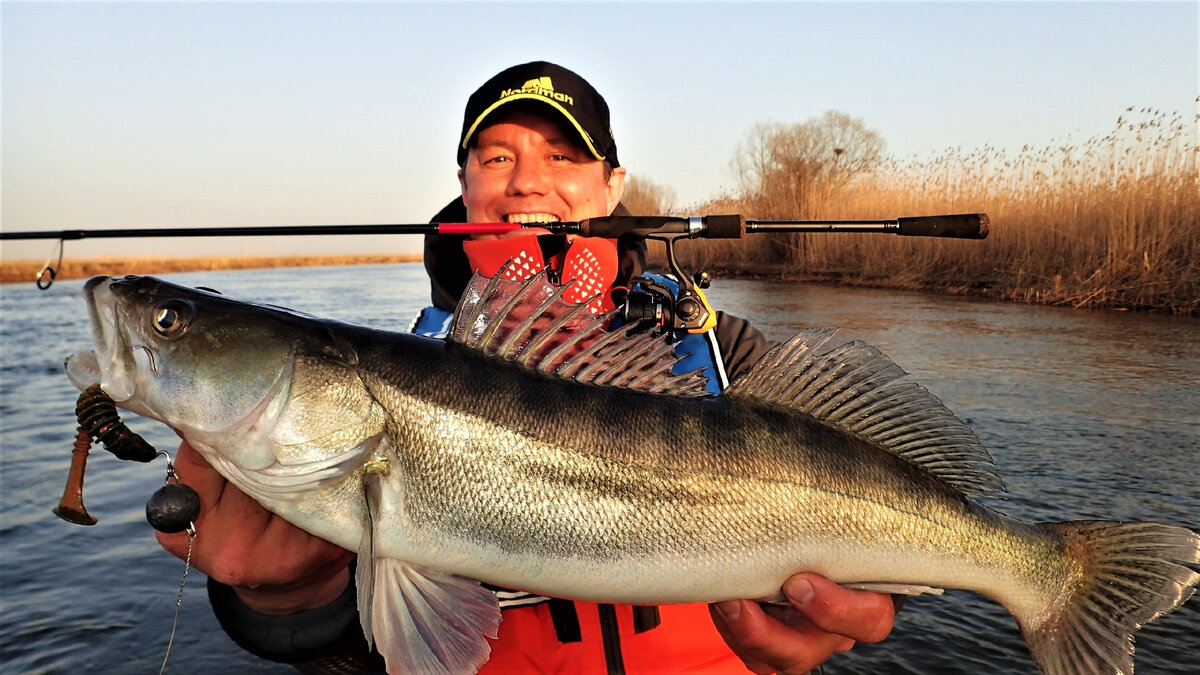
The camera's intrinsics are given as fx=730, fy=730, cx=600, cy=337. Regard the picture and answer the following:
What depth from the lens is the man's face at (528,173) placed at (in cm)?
335

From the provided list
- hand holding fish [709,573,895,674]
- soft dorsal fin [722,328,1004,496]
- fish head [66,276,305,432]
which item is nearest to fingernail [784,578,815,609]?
hand holding fish [709,573,895,674]

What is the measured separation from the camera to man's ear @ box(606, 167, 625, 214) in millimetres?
3738

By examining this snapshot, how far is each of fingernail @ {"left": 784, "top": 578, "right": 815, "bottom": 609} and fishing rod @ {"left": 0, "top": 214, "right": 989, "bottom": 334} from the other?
42.8 inches

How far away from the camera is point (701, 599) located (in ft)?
6.20

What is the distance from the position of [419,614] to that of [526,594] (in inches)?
30.4

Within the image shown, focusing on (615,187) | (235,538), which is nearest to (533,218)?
(615,187)

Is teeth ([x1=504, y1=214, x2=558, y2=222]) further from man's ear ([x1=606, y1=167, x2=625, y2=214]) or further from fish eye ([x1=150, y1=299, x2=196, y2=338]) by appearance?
fish eye ([x1=150, y1=299, x2=196, y2=338])

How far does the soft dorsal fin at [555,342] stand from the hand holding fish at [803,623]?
0.60 metres

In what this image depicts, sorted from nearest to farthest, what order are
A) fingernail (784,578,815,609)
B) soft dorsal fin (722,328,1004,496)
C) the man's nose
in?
fingernail (784,578,815,609)
soft dorsal fin (722,328,1004,496)
the man's nose

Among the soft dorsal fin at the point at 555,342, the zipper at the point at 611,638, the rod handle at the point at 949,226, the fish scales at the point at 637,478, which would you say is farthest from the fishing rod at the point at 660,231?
the zipper at the point at 611,638

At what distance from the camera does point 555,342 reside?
1980 mm

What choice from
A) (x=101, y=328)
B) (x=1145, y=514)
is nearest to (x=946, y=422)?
(x=101, y=328)

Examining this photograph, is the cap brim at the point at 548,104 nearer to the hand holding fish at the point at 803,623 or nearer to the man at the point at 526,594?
the man at the point at 526,594

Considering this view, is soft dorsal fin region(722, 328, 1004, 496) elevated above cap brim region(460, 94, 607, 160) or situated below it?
below
